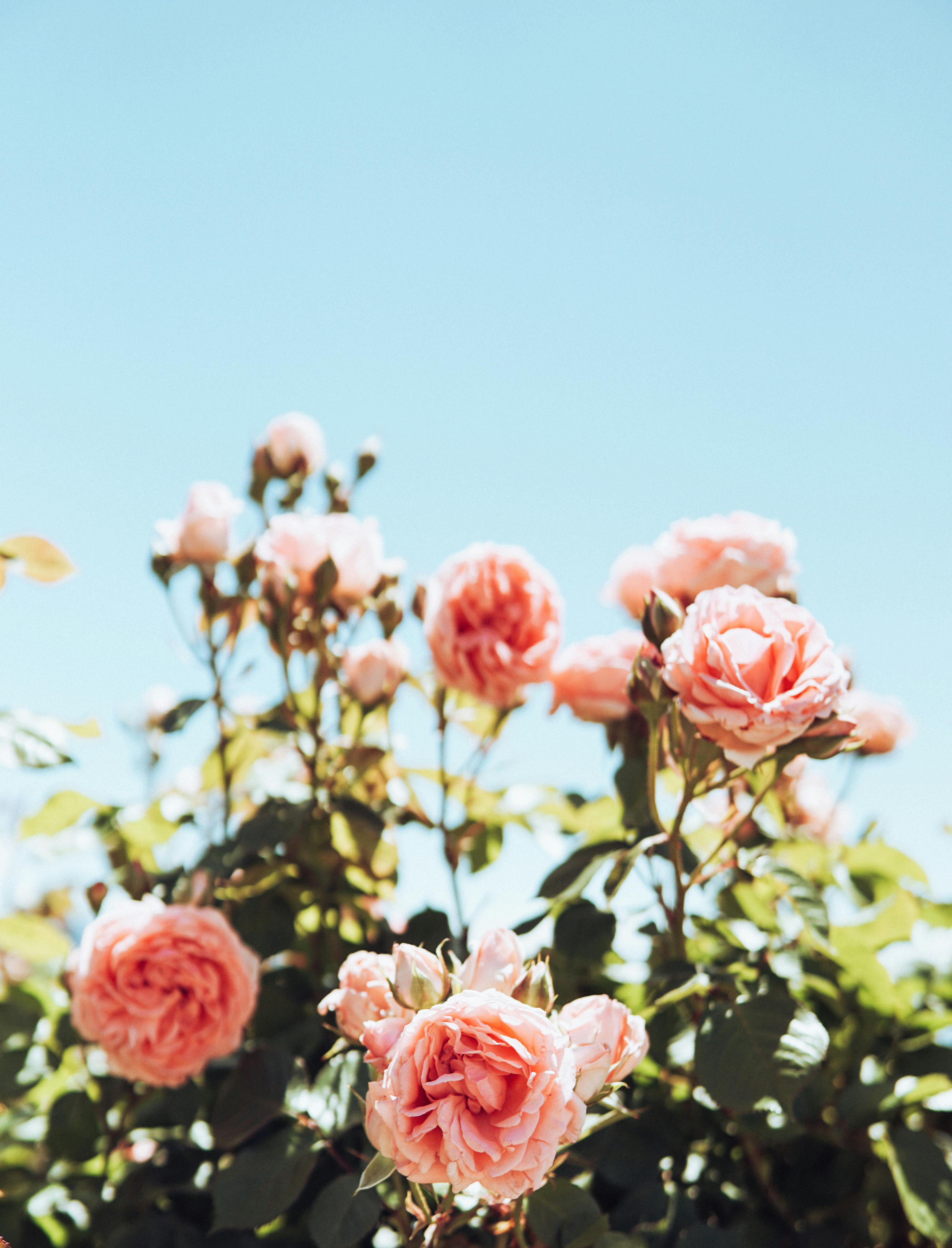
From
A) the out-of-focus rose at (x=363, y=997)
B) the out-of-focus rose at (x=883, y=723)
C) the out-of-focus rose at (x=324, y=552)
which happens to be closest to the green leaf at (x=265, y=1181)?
the out-of-focus rose at (x=363, y=997)

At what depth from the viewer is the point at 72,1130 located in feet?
3.51

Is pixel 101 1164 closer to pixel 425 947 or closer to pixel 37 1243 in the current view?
pixel 37 1243

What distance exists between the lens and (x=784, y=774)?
1148 millimetres

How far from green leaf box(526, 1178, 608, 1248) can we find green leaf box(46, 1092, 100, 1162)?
612 mm

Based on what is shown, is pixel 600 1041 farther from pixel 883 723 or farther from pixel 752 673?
pixel 883 723

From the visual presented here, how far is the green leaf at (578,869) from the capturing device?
→ 900 mm

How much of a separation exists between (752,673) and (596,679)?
15.8 inches

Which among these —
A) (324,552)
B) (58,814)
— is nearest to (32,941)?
(58,814)

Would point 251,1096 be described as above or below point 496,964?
below

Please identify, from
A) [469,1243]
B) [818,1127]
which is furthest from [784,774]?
[469,1243]

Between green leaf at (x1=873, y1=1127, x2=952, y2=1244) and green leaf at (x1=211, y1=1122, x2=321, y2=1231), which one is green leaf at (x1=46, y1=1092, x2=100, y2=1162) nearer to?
green leaf at (x1=211, y1=1122, x2=321, y2=1231)

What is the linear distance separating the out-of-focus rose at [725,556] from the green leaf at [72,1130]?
86 cm

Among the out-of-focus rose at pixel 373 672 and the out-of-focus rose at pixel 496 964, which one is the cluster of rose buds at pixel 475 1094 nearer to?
the out-of-focus rose at pixel 496 964

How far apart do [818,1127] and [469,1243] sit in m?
0.46
